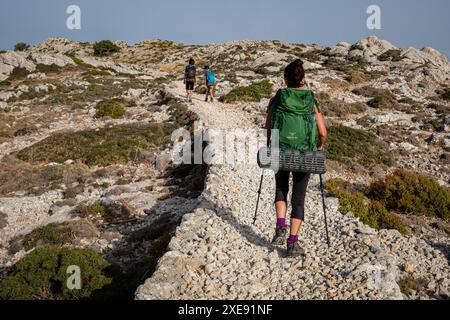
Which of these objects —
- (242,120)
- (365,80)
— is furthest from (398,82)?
(242,120)

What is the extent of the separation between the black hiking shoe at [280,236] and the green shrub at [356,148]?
9758 mm

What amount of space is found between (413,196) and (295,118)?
8.93 m

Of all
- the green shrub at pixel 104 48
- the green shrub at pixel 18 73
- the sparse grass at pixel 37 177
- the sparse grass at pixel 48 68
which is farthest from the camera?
the green shrub at pixel 104 48

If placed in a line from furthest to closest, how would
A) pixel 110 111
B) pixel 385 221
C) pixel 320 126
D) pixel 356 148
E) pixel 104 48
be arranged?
pixel 104 48
pixel 110 111
pixel 356 148
pixel 385 221
pixel 320 126

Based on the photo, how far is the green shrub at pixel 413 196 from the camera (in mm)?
12242

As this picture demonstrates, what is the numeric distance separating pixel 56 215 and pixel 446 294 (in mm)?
11468

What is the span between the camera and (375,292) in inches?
211

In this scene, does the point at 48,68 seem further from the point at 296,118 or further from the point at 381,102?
the point at 296,118

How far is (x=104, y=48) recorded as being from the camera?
304 ft

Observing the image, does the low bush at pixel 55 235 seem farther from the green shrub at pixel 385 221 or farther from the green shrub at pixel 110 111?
the green shrub at pixel 110 111

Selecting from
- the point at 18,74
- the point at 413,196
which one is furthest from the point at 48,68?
the point at 413,196

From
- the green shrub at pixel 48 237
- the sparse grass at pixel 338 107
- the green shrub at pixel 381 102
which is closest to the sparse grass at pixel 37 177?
the green shrub at pixel 48 237

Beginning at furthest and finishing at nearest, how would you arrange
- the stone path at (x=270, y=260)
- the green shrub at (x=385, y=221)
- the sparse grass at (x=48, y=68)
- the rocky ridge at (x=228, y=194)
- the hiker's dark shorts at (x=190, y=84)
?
1. the sparse grass at (x=48, y=68)
2. the hiker's dark shorts at (x=190, y=84)
3. the green shrub at (x=385, y=221)
4. the rocky ridge at (x=228, y=194)
5. the stone path at (x=270, y=260)

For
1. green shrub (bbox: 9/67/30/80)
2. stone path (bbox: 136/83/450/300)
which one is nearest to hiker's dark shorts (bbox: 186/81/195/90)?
stone path (bbox: 136/83/450/300)
